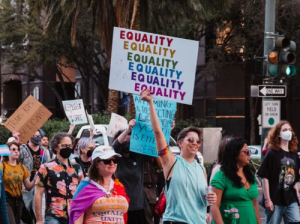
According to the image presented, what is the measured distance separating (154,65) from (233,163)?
1.37m

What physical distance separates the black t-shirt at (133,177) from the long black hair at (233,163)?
68.3 inches

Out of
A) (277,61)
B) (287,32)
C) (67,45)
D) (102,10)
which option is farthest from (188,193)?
(67,45)

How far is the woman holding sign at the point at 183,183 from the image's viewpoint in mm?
5422

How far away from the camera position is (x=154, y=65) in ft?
21.3

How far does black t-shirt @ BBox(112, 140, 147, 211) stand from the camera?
24.4 feet

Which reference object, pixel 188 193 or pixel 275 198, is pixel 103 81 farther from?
pixel 188 193

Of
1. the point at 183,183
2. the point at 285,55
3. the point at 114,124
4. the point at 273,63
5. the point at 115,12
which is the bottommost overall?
the point at 183,183

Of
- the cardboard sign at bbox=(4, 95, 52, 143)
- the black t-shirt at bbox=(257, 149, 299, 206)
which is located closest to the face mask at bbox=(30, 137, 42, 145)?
the cardboard sign at bbox=(4, 95, 52, 143)

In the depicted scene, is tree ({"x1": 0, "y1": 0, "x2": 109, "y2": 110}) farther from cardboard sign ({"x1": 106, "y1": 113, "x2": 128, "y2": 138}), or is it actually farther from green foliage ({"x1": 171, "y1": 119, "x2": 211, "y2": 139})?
cardboard sign ({"x1": 106, "y1": 113, "x2": 128, "y2": 138})

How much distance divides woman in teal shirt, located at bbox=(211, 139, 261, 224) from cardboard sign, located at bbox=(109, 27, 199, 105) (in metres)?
0.77

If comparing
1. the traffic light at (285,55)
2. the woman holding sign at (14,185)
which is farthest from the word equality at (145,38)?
the traffic light at (285,55)

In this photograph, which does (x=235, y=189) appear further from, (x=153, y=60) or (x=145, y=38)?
(x=145, y=38)

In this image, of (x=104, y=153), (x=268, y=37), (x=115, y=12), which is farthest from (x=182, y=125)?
(x=104, y=153)

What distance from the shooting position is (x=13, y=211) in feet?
27.9
